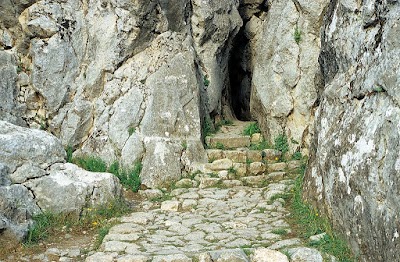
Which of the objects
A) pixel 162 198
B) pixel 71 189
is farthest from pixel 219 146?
pixel 71 189

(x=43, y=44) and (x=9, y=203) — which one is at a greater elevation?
(x=43, y=44)

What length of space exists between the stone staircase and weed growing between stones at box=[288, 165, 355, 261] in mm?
168

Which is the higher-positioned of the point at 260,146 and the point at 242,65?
the point at 242,65

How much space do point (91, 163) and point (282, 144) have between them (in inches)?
188

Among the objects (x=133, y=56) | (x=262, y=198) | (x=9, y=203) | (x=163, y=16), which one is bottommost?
(x=262, y=198)

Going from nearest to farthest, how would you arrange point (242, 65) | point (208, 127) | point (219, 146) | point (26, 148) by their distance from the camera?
point (26, 148), point (219, 146), point (208, 127), point (242, 65)

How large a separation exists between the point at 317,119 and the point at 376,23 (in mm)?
1955

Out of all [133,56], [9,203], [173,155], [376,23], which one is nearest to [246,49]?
[133,56]

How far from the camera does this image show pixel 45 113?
11719mm

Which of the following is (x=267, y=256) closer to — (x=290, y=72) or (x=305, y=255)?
(x=305, y=255)

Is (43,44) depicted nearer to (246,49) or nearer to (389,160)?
(246,49)

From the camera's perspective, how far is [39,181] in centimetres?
748

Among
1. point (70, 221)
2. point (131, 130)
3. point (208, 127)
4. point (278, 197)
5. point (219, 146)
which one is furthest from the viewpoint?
point (208, 127)

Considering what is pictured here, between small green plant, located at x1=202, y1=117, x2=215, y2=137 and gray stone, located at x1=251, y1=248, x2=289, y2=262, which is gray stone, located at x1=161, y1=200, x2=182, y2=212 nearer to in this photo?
gray stone, located at x1=251, y1=248, x2=289, y2=262
